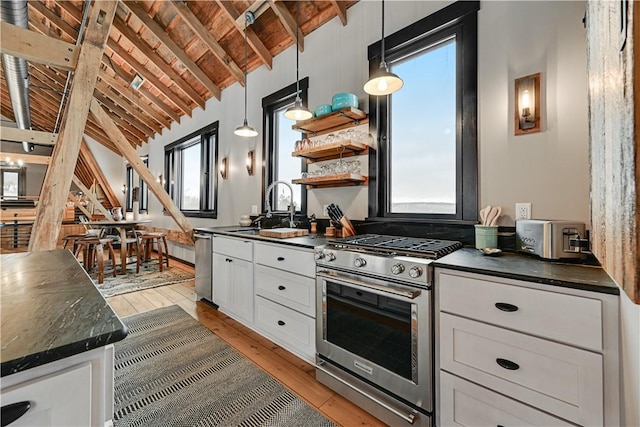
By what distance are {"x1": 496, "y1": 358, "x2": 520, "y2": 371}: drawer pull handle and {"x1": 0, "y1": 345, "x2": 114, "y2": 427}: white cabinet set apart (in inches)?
57.1

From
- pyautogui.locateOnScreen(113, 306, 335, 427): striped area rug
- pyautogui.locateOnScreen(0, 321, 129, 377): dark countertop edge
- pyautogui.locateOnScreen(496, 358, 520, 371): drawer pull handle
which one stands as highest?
pyautogui.locateOnScreen(0, 321, 129, 377): dark countertop edge

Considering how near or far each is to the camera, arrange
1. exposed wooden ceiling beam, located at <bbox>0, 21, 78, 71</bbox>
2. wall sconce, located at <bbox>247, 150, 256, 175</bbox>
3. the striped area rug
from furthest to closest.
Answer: wall sconce, located at <bbox>247, 150, 256, 175</bbox> < exposed wooden ceiling beam, located at <bbox>0, 21, 78, 71</bbox> < the striped area rug

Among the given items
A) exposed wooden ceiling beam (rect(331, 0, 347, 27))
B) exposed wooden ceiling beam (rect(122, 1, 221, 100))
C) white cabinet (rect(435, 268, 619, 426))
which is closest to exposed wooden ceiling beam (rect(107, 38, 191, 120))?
exposed wooden ceiling beam (rect(122, 1, 221, 100))

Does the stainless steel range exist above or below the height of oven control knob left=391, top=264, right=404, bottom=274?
below

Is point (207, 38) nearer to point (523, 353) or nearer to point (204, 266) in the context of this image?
point (204, 266)

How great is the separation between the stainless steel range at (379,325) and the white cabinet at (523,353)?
0.10m

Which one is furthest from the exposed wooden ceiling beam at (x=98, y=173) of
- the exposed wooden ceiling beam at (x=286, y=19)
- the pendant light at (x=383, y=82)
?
the pendant light at (x=383, y=82)

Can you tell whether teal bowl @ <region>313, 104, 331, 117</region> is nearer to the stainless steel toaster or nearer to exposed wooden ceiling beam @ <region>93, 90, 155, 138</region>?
the stainless steel toaster

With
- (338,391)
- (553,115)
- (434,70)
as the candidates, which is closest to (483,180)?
(553,115)

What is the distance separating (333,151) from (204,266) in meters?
2.13

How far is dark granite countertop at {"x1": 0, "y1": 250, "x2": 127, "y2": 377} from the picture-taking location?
1.80 feet

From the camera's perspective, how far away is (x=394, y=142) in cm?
243

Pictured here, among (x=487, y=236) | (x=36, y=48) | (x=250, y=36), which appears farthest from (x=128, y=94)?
(x=487, y=236)

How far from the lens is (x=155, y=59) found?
14.1ft
